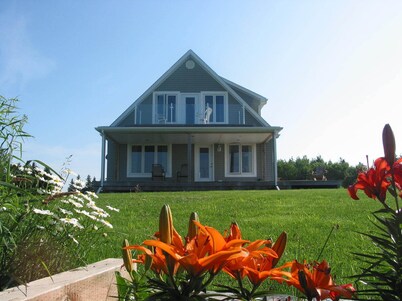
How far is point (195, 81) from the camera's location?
20500 mm

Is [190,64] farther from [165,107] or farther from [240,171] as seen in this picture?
[240,171]

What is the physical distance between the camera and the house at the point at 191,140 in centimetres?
1962

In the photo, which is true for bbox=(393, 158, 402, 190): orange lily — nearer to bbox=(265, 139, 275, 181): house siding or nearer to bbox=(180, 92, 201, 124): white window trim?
bbox=(180, 92, 201, 124): white window trim

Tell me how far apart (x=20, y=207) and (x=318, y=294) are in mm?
1712

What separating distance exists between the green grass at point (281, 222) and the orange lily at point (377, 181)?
6.70 feet

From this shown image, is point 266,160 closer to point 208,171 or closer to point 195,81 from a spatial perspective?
point 208,171

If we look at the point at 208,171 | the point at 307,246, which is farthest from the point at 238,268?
the point at 208,171

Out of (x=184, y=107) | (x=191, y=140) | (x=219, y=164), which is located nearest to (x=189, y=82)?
(x=184, y=107)

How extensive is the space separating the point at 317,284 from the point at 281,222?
5.32m

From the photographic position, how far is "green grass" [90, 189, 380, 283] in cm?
411

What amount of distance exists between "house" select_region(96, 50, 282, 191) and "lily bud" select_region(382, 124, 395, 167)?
59.3 feet

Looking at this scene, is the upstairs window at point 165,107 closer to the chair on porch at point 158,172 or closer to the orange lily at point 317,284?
the chair on porch at point 158,172

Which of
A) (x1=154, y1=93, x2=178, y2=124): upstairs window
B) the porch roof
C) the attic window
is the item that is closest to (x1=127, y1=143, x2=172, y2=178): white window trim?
the porch roof

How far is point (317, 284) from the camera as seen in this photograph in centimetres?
97
